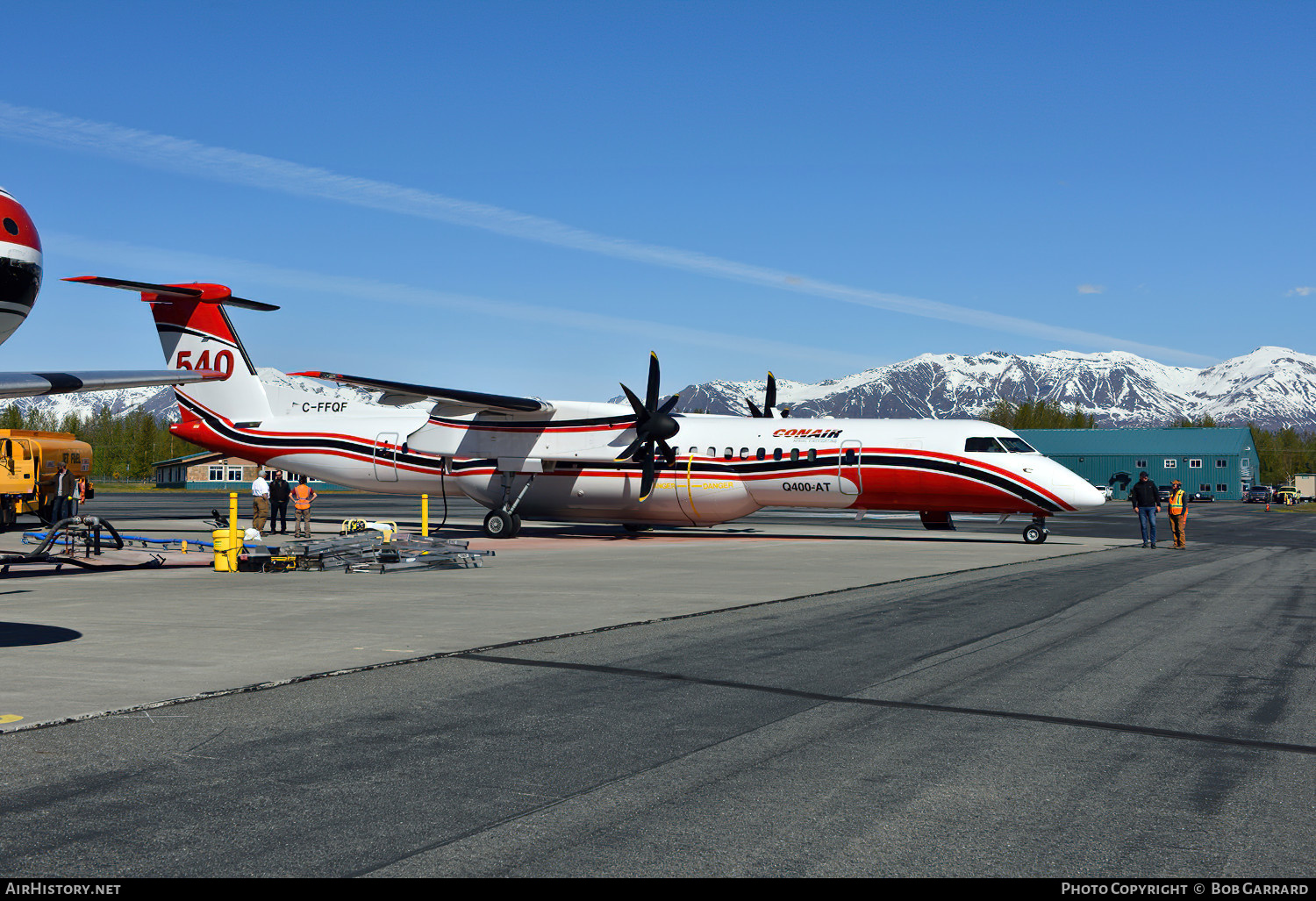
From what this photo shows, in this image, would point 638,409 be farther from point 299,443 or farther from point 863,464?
point 299,443

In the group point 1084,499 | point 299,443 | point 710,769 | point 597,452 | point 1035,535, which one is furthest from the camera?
point 299,443

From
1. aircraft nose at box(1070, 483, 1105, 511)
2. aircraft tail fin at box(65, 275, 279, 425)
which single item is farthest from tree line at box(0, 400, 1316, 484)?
aircraft nose at box(1070, 483, 1105, 511)

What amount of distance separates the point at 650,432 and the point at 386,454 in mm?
9115

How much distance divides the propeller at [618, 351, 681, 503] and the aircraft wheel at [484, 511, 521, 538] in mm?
3859

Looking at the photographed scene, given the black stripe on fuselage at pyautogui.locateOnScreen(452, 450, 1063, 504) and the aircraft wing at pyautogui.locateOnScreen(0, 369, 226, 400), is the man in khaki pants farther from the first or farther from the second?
the aircraft wing at pyautogui.locateOnScreen(0, 369, 226, 400)

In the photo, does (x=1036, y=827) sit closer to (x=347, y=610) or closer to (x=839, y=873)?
(x=839, y=873)

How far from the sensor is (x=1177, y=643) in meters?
10.8

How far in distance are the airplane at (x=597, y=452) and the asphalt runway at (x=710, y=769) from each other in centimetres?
1800

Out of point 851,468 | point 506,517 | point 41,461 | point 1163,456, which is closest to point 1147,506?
point 851,468

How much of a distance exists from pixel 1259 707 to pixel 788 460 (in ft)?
71.4

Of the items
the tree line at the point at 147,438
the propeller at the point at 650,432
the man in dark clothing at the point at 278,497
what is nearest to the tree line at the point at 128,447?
the tree line at the point at 147,438

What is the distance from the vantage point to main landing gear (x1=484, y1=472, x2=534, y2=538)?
102 ft

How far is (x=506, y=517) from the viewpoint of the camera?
31.0 metres

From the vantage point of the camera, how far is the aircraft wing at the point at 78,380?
37.2ft
